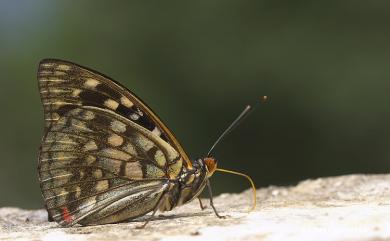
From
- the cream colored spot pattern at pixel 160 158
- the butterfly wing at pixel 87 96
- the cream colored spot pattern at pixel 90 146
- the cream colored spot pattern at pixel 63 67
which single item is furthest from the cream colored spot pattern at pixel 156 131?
the cream colored spot pattern at pixel 63 67

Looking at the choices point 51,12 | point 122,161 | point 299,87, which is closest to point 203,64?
point 299,87

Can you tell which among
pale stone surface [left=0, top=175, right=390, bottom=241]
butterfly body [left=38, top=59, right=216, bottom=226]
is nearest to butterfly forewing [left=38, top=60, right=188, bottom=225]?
butterfly body [left=38, top=59, right=216, bottom=226]

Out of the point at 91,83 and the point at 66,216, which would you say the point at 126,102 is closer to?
the point at 91,83

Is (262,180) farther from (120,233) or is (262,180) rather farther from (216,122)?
(120,233)

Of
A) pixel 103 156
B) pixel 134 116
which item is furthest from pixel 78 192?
pixel 134 116

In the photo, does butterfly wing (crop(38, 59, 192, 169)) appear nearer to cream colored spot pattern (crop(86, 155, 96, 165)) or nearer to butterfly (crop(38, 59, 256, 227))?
butterfly (crop(38, 59, 256, 227))

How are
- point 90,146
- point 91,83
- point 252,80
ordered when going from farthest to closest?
1. point 252,80
2. point 90,146
3. point 91,83
